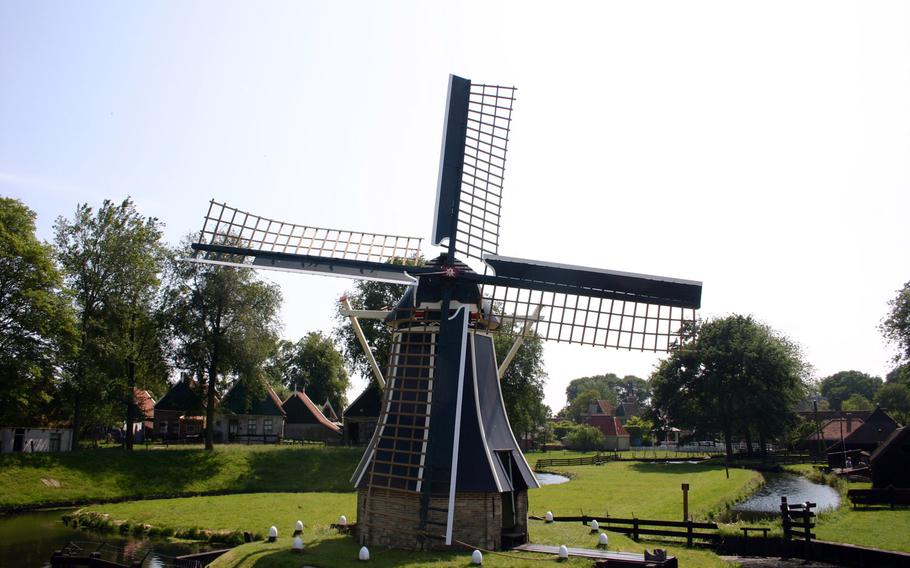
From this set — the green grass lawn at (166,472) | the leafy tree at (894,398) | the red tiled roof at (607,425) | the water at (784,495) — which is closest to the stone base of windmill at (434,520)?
the water at (784,495)

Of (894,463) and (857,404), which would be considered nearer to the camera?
(894,463)

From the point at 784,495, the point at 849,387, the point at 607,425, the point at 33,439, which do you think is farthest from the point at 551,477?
the point at 849,387

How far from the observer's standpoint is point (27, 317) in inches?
1379

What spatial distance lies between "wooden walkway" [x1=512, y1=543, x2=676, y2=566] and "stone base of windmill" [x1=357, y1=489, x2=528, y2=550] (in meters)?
0.65

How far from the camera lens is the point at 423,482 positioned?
58.6ft

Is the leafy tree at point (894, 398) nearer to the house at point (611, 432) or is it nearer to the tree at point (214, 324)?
the house at point (611, 432)

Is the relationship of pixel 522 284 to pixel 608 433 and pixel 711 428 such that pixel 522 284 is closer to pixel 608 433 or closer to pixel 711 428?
pixel 711 428

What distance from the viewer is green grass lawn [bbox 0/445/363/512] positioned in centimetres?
3362

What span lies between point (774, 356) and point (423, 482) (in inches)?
1911

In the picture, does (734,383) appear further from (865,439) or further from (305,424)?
(305,424)

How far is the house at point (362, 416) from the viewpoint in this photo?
174 ft

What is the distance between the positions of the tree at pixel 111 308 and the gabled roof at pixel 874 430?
50.1 meters

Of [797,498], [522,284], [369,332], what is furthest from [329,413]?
[522,284]

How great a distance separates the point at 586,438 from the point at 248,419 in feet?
137
